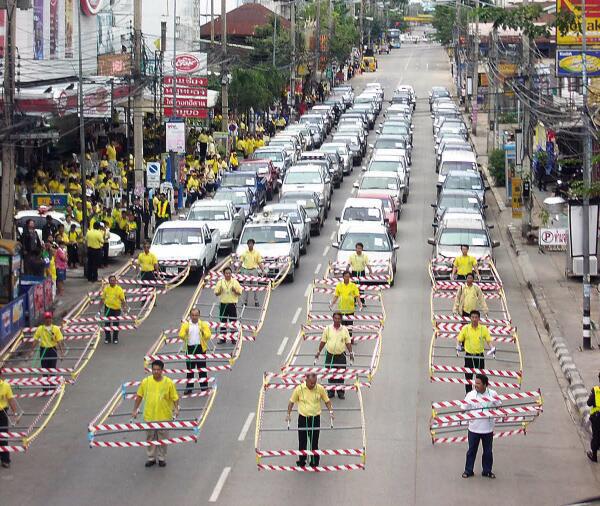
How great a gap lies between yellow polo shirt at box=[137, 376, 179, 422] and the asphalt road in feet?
2.50

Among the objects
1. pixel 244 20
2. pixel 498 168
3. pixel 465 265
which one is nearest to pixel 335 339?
pixel 465 265

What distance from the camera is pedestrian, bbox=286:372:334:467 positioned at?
17250mm

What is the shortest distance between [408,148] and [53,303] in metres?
32.9

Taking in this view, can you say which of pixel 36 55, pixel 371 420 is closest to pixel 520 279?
pixel 371 420

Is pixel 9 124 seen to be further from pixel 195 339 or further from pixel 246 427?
pixel 246 427

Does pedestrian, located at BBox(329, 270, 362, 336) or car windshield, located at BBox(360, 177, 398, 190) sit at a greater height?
car windshield, located at BBox(360, 177, 398, 190)

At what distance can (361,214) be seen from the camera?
3794 cm

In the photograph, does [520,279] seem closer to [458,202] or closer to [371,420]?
[458,202]

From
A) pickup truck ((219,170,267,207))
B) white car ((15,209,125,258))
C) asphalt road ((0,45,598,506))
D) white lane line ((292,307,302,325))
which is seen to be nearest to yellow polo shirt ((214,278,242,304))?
asphalt road ((0,45,598,506))

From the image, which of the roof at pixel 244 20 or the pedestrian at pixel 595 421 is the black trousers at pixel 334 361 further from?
the roof at pixel 244 20

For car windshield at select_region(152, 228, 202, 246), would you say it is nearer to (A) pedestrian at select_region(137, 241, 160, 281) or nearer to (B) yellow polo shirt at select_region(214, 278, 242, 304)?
(A) pedestrian at select_region(137, 241, 160, 281)

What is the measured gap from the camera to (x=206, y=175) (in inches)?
1989

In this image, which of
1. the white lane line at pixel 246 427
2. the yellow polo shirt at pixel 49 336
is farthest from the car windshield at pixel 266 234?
the white lane line at pixel 246 427

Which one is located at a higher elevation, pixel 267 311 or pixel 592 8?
pixel 592 8
